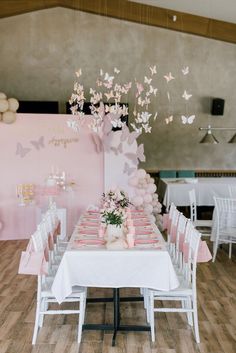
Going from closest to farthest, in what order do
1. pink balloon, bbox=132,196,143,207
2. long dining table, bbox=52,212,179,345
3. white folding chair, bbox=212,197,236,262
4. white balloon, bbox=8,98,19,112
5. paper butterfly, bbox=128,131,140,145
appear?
long dining table, bbox=52,212,179,345, white folding chair, bbox=212,197,236,262, pink balloon, bbox=132,196,143,207, white balloon, bbox=8,98,19,112, paper butterfly, bbox=128,131,140,145

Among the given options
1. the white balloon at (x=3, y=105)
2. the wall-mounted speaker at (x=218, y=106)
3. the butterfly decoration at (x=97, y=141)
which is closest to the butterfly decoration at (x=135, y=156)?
the butterfly decoration at (x=97, y=141)

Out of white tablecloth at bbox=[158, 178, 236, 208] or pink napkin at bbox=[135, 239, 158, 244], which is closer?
pink napkin at bbox=[135, 239, 158, 244]

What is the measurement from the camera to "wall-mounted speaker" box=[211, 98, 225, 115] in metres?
9.84

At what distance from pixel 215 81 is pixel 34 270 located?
7.86 m

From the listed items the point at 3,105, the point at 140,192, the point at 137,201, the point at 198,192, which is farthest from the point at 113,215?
the point at 198,192

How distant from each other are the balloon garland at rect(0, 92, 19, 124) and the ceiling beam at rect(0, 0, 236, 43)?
9.65ft

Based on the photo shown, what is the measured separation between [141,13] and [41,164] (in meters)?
4.44

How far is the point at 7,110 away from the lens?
7.09m

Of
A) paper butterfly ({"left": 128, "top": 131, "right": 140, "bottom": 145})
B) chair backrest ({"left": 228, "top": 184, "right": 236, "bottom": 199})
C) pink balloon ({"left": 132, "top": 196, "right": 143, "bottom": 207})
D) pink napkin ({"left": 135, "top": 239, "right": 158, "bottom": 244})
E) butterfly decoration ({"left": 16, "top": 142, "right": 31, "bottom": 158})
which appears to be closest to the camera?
pink napkin ({"left": 135, "top": 239, "right": 158, "bottom": 244})

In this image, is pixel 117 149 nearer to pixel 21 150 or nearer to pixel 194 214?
pixel 21 150

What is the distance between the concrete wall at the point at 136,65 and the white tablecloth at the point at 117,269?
259 inches

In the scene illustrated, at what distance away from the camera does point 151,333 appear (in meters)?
3.70

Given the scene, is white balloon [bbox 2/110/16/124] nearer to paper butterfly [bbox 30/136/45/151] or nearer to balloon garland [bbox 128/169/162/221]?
paper butterfly [bbox 30/136/45/151]

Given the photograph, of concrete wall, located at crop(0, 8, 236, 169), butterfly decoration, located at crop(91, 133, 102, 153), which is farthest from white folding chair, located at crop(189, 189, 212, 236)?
concrete wall, located at crop(0, 8, 236, 169)
